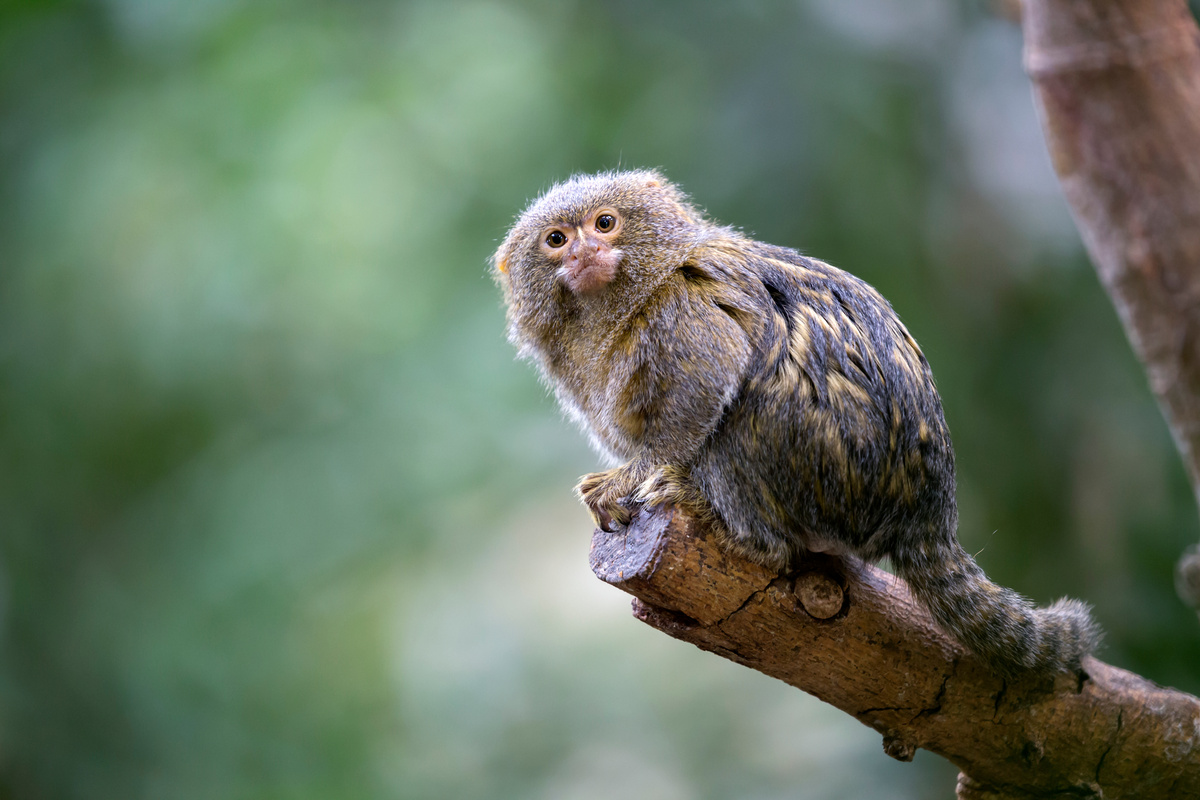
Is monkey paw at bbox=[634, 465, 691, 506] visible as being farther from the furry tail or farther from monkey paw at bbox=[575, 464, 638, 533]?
the furry tail

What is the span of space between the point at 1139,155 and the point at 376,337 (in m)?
3.95

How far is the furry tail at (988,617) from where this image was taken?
7.23 feet

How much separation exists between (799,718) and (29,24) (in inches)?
210

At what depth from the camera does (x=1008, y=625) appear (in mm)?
2207

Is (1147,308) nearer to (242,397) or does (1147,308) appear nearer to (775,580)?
(775,580)

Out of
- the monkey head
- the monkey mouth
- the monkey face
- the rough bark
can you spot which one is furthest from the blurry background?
the rough bark

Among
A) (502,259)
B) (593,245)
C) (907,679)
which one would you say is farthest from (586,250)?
(907,679)

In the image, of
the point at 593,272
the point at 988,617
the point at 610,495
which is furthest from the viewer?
the point at 593,272

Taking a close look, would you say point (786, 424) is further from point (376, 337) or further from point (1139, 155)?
point (376, 337)

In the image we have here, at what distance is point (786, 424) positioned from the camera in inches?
86.6

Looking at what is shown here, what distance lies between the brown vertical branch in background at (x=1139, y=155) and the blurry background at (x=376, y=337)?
75.0 inches

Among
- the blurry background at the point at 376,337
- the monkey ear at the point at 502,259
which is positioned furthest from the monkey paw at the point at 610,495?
the blurry background at the point at 376,337

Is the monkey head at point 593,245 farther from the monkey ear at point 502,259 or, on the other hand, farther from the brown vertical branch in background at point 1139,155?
the brown vertical branch in background at point 1139,155

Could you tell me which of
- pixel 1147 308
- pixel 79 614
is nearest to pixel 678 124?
pixel 1147 308
